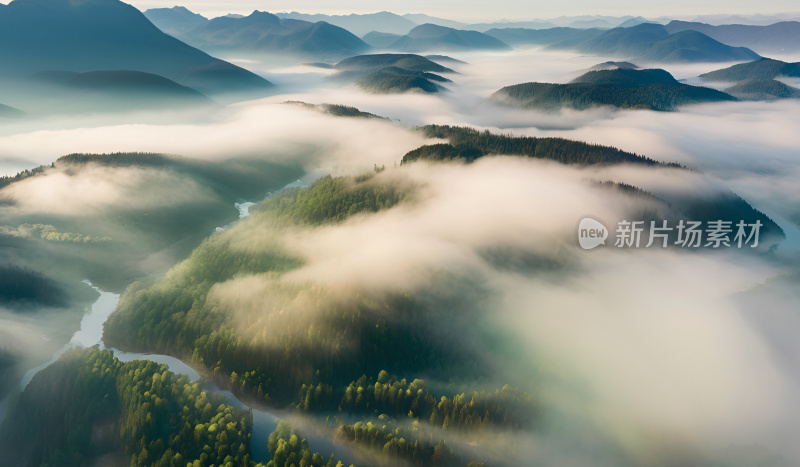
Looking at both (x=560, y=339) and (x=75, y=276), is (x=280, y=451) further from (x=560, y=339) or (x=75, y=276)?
(x=75, y=276)

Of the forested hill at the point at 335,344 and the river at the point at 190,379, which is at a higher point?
the forested hill at the point at 335,344

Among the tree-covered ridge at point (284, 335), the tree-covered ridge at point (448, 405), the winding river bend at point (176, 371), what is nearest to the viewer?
the winding river bend at point (176, 371)

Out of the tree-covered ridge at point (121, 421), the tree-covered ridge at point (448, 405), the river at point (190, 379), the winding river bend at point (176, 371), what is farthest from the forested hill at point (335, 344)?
the tree-covered ridge at point (121, 421)

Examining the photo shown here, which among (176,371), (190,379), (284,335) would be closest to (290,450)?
(284,335)

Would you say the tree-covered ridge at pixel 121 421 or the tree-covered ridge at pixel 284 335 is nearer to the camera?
the tree-covered ridge at pixel 121 421

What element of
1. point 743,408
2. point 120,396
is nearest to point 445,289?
point 743,408

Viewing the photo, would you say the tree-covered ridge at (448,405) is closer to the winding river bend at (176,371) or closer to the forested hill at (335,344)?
the forested hill at (335,344)

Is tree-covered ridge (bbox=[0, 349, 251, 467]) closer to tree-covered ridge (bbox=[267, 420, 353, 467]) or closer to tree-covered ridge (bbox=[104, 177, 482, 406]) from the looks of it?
tree-covered ridge (bbox=[267, 420, 353, 467])
